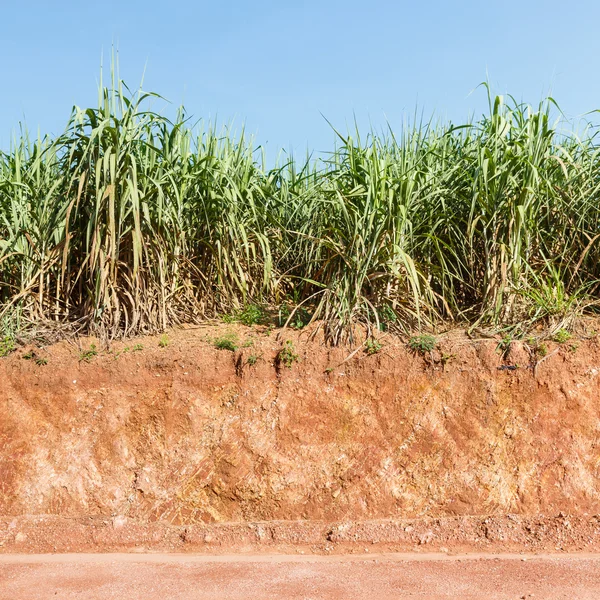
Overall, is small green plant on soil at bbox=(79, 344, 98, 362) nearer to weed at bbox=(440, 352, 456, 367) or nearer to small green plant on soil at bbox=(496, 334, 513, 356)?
weed at bbox=(440, 352, 456, 367)

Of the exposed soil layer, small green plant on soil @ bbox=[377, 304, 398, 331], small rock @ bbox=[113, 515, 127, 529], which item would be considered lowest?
small rock @ bbox=[113, 515, 127, 529]

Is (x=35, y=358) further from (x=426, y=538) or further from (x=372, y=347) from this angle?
(x=426, y=538)

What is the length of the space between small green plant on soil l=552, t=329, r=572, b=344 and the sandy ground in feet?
5.46

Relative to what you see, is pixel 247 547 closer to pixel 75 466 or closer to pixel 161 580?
pixel 161 580

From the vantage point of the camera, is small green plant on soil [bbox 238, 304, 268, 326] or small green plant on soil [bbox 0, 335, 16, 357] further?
small green plant on soil [bbox 238, 304, 268, 326]

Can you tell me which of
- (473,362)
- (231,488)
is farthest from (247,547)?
(473,362)

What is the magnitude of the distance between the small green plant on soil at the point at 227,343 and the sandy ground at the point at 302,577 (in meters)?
1.66

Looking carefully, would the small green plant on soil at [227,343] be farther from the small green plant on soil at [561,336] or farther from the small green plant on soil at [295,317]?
the small green plant on soil at [561,336]

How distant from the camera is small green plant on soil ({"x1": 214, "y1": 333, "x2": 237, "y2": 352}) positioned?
6016 mm

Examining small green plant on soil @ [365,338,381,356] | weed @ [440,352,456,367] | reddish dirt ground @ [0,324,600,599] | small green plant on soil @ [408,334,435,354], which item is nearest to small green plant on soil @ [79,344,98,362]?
reddish dirt ground @ [0,324,600,599]

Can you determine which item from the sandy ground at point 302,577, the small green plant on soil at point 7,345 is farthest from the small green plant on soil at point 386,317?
the small green plant on soil at point 7,345

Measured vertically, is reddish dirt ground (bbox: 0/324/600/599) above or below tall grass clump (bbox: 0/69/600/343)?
below

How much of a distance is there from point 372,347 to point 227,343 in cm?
119

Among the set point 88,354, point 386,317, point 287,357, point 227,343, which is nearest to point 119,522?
point 88,354
